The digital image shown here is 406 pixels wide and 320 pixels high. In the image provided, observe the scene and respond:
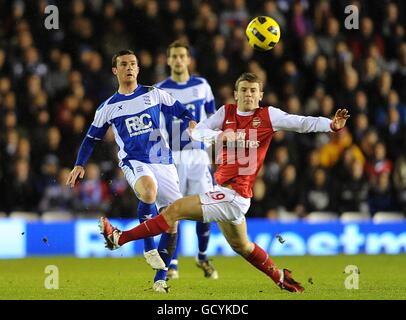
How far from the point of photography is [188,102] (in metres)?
12.2

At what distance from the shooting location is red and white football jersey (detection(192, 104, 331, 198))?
9414 millimetres

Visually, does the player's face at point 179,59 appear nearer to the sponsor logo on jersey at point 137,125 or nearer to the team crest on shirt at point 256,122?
the sponsor logo on jersey at point 137,125

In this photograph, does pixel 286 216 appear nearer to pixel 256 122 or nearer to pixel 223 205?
pixel 256 122

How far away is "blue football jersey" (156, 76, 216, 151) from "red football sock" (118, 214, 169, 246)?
9.66 feet

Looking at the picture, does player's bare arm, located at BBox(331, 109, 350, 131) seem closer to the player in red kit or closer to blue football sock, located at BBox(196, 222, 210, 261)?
the player in red kit

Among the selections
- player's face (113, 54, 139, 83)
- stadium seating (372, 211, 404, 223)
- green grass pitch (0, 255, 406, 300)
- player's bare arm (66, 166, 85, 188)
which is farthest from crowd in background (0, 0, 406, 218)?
player's face (113, 54, 139, 83)

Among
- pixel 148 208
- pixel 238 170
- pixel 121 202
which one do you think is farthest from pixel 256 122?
pixel 121 202

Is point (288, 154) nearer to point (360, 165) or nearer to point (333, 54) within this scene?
point (360, 165)

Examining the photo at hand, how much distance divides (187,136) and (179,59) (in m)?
0.94

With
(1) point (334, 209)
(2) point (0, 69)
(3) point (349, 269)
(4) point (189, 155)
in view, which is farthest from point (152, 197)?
(2) point (0, 69)

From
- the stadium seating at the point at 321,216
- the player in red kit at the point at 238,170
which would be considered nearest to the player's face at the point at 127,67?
the player in red kit at the point at 238,170

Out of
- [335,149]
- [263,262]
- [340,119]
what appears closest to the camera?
[340,119]

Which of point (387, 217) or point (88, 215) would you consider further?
point (387, 217)

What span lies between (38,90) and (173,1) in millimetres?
3077
